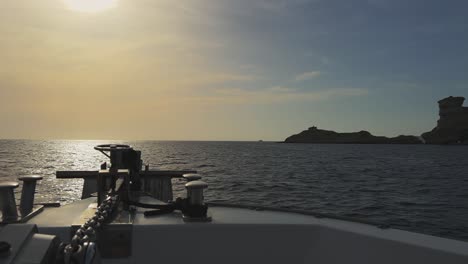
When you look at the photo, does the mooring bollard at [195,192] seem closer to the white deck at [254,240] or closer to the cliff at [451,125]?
the white deck at [254,240]

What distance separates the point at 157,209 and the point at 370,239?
1948 mm

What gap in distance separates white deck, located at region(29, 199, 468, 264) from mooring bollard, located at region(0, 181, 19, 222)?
0.66 feet

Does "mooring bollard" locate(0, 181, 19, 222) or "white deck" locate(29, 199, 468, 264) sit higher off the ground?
"mooring bollard" locate(0, 181, 19, 222)

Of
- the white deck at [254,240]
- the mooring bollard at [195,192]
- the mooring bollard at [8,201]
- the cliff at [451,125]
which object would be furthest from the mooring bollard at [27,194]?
the cliff at [451,125]

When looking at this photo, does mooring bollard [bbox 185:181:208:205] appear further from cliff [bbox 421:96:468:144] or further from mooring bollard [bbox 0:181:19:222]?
cliff [bbox 421:96:468:144]

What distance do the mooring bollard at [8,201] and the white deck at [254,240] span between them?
0.66 ft

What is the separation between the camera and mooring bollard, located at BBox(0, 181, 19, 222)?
9.77 feet

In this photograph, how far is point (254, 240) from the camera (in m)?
3.29

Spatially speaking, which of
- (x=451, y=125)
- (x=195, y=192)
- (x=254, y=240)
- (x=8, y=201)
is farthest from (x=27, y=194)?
(x=451, y=125)

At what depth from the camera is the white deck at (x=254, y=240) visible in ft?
9.87

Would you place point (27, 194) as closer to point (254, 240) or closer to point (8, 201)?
point (8, 201)

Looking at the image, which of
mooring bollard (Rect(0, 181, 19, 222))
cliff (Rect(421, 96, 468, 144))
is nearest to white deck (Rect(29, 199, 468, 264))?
mooring bollard (Rect(0, 181, 19, 222))

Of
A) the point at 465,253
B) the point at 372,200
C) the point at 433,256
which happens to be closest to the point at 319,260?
the point at 433,256

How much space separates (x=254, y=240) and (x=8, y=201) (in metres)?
2.07
